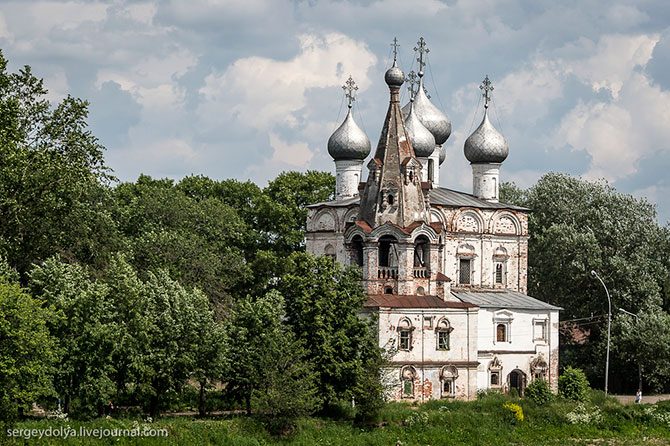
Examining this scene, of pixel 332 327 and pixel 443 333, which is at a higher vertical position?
pixel 332 327

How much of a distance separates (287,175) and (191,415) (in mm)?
26700

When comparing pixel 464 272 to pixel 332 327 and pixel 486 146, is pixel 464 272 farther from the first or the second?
pixel 332 327

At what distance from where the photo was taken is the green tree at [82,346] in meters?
37.2

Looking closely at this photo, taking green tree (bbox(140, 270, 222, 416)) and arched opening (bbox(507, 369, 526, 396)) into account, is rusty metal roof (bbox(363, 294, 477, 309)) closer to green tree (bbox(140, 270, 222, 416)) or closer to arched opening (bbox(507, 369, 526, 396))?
arched opening (bbox(507, 369, 526, 396))

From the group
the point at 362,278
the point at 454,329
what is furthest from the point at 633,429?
the point at 362,278

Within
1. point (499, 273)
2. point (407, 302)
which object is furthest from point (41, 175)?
point (499, 273)

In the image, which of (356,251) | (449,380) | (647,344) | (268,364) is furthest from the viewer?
(647,344)

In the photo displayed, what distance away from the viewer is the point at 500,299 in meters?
52.0

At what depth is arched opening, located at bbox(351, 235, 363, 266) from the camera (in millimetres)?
47656

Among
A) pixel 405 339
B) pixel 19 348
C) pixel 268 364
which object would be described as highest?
pixel 405 339

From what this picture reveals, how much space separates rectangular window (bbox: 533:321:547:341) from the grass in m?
4.66

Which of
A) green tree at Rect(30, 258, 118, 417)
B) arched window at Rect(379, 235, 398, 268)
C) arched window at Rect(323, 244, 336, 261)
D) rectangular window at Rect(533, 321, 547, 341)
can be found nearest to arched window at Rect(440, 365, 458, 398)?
arched window at Rect(379, 235, 398, 268)

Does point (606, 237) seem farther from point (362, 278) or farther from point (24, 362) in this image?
point (24, 362)

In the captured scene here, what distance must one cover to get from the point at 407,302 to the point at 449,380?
3.33 m
